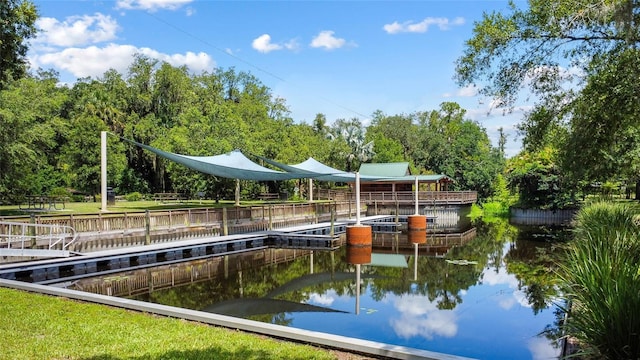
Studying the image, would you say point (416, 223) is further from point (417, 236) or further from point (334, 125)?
point (334, 125)

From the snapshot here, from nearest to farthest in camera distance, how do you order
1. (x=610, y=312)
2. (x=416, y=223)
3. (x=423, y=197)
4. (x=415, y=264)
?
(x=610, y=312), (x=415, y=264), (x=416, y=223), (x=423, y=197)

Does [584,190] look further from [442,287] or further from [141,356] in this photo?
[141,356]

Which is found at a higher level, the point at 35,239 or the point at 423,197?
the point at 423,197

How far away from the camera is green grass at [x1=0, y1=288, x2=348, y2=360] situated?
4.87 m

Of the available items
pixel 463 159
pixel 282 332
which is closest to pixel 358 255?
pixel 282 332

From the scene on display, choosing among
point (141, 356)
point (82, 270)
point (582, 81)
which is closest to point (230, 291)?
point (82, 270)

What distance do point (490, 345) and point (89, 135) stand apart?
1290 inches

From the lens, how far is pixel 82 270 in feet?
41.3

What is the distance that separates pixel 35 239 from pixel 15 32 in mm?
5344

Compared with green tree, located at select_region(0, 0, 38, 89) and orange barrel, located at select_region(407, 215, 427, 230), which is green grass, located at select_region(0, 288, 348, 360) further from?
orange barrel, located at select_region(407, 215, 427, 230)

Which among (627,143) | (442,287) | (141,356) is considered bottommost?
(442,287)

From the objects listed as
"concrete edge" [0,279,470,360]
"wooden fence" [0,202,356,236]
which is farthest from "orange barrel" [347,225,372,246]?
"concrete edge" [0,279,470,360]

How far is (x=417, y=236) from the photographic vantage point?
79.6 feet

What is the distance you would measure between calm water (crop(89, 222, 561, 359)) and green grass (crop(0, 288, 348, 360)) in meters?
2.73
